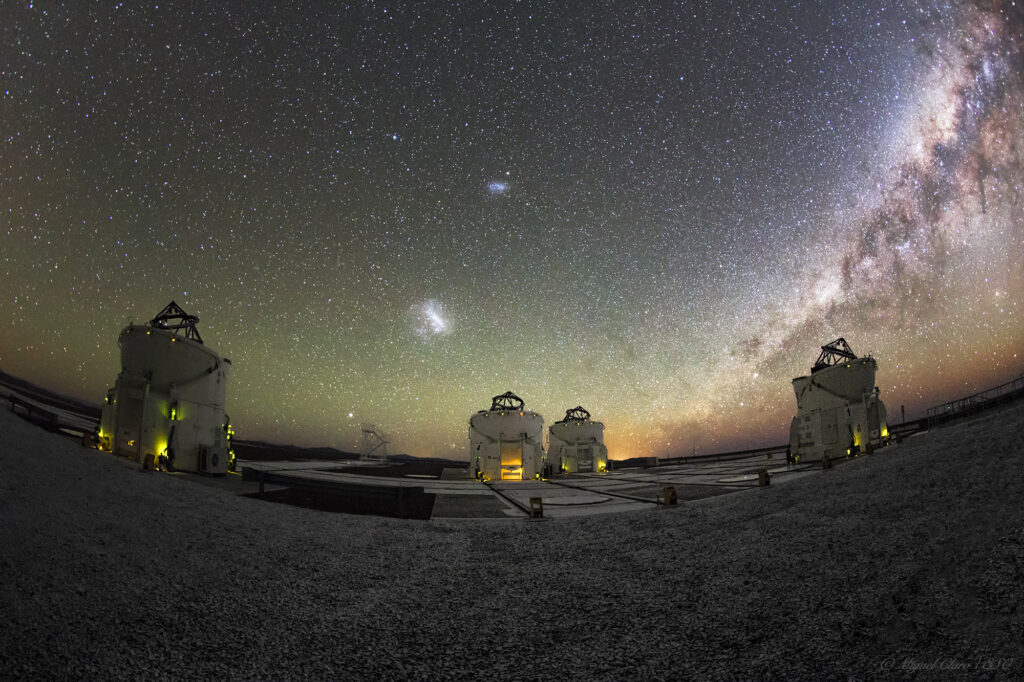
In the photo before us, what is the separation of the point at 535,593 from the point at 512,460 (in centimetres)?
3311

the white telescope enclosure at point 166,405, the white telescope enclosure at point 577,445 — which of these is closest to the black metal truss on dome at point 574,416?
the white telescope enclosure at point 577,445

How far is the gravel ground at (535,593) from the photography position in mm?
3180

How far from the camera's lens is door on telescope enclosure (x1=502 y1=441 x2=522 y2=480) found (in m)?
37.0

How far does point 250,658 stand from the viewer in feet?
11.5

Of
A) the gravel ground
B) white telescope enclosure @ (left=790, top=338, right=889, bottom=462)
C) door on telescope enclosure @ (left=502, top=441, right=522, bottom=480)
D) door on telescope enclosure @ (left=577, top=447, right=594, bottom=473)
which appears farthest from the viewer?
door on telescope enclosure @ (left=577, top=447, right=594, bottom=473)

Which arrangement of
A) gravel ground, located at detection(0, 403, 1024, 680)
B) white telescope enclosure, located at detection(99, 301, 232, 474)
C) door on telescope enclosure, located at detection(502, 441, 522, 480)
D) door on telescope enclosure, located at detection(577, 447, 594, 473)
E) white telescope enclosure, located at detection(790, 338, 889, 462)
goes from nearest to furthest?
gravel ground, located at detection(0, 403, 1024, 680) < white telescope enclosure, located at detection(99, 301, 232, 474) < white telescope enclosure, located at detection(790, 338, 889, 462) < door on telescope enclosure, located at detection(502, 441, 522, 480) < door on telescope enclosure, located at detection(577, 447, 594, 473)

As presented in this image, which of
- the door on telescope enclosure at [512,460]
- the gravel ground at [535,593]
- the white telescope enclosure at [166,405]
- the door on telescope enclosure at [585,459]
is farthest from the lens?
the door on telescope enclosure at [585,459]

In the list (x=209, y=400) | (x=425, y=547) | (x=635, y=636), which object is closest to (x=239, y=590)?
(x=425, y=547)

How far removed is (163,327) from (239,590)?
72.8 feet

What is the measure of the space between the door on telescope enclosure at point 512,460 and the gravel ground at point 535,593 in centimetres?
3060

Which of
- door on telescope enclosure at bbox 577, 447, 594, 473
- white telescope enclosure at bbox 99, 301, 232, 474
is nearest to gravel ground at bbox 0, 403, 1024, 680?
white telescope enclosure at bbox 99, 301, 232, 474

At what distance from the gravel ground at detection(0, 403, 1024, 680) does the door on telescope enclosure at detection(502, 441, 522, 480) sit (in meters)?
30.6

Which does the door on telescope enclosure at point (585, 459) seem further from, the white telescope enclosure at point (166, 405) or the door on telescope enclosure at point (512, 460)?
the white telescope enclosure at point (166, 405)

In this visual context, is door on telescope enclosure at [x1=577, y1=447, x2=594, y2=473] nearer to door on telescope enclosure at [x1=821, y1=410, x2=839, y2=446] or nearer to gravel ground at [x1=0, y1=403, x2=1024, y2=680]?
door on telescope enclosure at [x1=821, y1=410, x2=839, y2=446]
